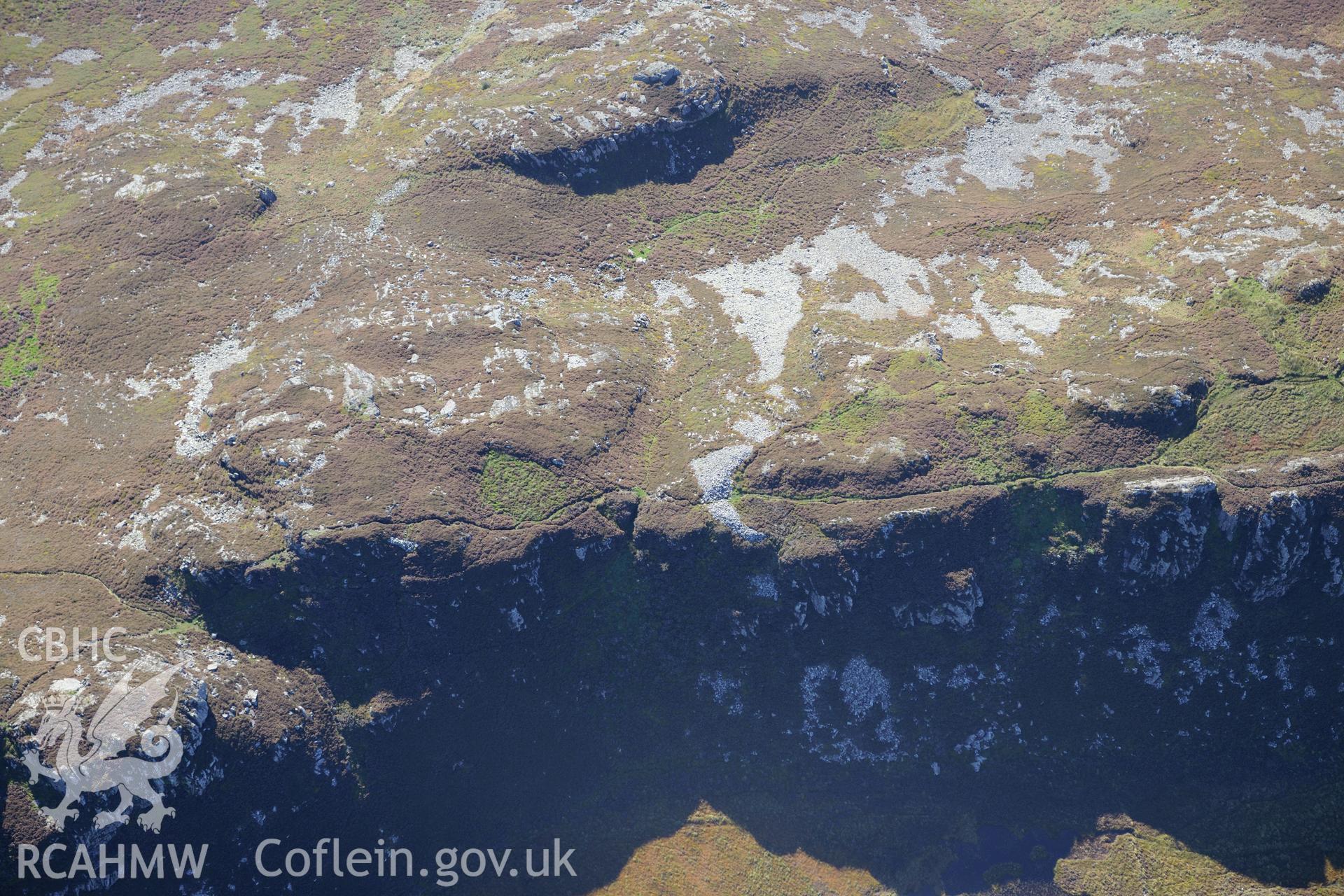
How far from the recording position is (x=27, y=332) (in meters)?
57.7

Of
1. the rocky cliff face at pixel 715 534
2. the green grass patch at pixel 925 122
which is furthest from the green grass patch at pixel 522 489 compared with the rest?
the green grass patch at pixel 925 122

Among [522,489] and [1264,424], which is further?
[522,489]

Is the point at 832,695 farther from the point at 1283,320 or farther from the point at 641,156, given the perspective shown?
the point at 641,156

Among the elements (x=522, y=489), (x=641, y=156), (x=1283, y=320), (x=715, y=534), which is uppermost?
(x=641, y=156)

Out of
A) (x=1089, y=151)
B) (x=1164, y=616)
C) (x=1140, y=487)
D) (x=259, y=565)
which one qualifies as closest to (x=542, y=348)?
(x=259, y=565)

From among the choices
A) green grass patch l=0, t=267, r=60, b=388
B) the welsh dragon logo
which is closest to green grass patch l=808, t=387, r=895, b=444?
the welsh dragon logo

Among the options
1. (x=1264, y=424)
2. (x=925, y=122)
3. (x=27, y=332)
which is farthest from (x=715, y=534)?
(x=27, y=332)

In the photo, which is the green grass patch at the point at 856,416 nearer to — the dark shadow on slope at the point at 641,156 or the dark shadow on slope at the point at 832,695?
the dark shadow on slope at the point at 832,695

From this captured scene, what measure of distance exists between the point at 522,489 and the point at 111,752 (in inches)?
950

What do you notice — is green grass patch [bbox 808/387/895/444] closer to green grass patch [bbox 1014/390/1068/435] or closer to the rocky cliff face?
the rocky cliff face

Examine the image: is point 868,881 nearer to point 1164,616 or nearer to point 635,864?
point 635,864

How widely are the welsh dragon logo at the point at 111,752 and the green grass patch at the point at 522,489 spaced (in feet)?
64.0

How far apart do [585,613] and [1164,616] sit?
34.7 metres

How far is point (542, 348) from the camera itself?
181 feet
